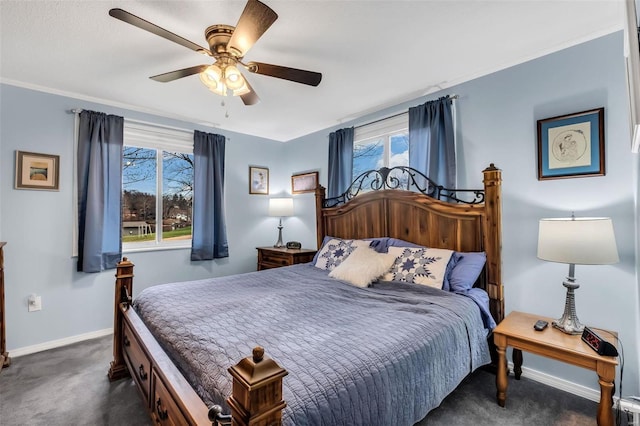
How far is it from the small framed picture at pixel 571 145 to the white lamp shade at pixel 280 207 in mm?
2963

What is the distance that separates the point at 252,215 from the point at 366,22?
3.14 metres

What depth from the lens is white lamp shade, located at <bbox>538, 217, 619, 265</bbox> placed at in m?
1.64

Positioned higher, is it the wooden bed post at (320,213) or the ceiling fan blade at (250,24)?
the ceiling fan blade at (250,24)

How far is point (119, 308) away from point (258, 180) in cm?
267

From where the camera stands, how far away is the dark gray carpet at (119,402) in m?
1.82

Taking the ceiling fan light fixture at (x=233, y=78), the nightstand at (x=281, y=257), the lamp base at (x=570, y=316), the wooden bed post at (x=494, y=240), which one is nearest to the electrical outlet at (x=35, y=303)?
the nightstand at (x=281, y=257)

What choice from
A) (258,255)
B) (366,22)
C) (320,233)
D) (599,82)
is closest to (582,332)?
(599,82)

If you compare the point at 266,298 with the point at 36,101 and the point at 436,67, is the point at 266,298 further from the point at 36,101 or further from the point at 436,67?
the point at 36,101

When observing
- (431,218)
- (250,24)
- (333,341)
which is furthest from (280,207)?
(333,341)

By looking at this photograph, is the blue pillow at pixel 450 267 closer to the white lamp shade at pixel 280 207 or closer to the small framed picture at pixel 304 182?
the small framed picture at pixel 304 182

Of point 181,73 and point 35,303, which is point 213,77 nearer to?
point 181,73

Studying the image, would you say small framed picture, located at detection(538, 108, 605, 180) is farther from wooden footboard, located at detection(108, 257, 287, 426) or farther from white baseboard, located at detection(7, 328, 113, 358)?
white baseboard, located at detection(7, 328, 113, 358)

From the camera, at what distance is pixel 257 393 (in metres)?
0.74

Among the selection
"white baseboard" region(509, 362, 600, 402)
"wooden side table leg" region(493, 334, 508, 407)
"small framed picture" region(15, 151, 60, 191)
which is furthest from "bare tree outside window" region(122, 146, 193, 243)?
"white baseboard" region(509, 362, 600, 402)
